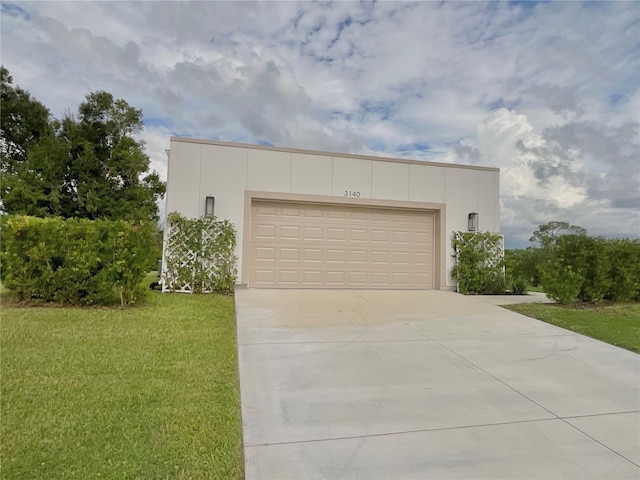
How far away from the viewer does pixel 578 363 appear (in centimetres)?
439

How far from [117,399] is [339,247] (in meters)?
6.76

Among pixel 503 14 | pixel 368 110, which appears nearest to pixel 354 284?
pixel 368 110

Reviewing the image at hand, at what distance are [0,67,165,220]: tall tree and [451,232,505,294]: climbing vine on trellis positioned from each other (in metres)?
15.6

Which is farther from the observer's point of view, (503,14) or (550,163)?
(550,163)

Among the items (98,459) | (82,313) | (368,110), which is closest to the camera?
(98,459)

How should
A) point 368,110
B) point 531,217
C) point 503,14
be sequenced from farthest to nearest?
point 531,217 < point 368,110 < point 503,14

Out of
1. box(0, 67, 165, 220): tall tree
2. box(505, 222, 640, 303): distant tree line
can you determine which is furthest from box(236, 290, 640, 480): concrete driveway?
box(0, 67, 165, 220): tall tree

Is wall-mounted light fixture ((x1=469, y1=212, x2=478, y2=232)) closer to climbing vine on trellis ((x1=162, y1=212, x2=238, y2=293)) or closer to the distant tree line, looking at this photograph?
the distant tree line

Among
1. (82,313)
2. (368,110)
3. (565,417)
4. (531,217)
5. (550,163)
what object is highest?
(368,110)

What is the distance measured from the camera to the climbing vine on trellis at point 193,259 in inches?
333

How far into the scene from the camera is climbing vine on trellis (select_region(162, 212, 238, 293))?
8461 mm

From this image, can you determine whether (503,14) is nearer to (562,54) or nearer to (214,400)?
(562,54)

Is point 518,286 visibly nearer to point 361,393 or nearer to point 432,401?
point 432,401

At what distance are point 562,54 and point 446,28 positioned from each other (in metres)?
2.67
